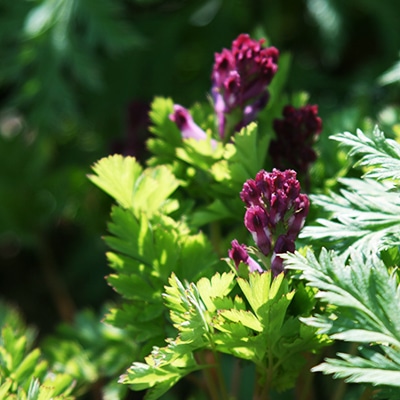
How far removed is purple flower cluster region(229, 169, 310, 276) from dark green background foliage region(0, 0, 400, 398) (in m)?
0.75

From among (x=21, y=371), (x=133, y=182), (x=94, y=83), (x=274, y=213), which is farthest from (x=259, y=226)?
(x=94, y=83)

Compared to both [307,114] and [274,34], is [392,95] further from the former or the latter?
[307,114]

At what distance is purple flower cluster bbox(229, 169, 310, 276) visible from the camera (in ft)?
2.70

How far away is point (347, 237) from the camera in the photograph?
0.88m

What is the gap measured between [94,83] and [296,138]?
864 mm

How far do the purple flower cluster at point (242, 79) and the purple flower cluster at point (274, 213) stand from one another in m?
0.24

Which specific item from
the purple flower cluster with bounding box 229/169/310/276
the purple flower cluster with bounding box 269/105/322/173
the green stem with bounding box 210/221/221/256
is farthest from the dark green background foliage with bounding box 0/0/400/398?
the purple flower cluster with bounding box 229/169/310/276

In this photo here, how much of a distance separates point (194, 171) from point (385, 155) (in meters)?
0.36

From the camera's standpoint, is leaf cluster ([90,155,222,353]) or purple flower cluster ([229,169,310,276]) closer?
purple flower cluster ([229,169,310,276])

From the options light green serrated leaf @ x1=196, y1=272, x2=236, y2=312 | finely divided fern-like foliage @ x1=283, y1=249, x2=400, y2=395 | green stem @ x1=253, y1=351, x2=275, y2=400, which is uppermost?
light green serrated leaf @ x1=196, y1=272, x2=236, y2=312

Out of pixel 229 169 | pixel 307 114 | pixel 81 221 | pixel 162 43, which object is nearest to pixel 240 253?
pixel 229 169

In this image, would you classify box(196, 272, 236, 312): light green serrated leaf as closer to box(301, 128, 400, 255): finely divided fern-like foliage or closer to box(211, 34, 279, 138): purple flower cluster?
box(301, 128, 400, 255): finely divided fern-like foliage

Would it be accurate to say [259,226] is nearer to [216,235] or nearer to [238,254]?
[238,254]

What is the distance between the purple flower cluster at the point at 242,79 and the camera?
1.01m
